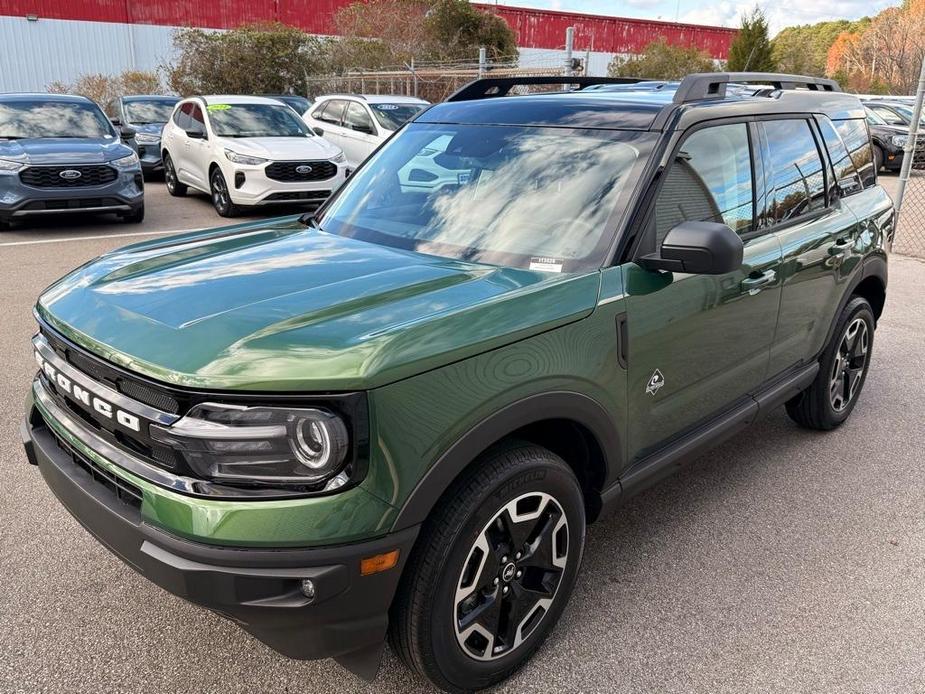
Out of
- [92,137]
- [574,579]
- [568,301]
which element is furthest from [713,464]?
[92,137]

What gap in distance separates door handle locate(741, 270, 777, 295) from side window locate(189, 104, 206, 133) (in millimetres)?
10061

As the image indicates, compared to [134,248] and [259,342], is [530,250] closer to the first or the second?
[259,342]

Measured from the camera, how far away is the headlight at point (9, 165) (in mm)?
8844

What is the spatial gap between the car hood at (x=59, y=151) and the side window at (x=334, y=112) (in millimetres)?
4503

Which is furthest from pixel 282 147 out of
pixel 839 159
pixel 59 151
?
pixel 839 159

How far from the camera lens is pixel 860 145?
171 inches

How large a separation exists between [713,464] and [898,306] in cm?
437

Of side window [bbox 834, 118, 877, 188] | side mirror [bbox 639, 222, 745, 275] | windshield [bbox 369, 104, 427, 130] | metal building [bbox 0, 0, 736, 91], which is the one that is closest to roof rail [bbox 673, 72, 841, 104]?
side window [bbox 834, 118, 877, 188]

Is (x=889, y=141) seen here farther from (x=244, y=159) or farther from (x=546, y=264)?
(x=546, y=264)

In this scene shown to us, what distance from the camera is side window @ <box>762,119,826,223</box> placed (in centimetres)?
349

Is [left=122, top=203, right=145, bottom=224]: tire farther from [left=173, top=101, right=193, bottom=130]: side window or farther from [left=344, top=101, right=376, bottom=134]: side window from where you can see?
[left=344, top=101, right=376, bottom=134]: side window

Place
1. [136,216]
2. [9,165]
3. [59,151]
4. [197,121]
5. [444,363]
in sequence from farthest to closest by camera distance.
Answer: [197,121] → [136,216] → [59,151] → [9,165] → [444,363]

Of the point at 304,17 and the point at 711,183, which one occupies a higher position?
the point at 304,17

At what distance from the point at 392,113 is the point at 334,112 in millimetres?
1444
